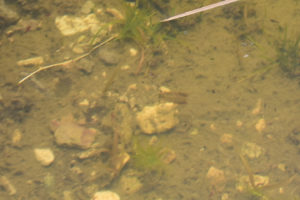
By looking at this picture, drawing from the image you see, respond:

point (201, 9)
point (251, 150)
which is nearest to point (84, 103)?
point (201, 9)

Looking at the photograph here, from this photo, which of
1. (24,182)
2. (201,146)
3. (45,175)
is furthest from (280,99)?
(24,182)

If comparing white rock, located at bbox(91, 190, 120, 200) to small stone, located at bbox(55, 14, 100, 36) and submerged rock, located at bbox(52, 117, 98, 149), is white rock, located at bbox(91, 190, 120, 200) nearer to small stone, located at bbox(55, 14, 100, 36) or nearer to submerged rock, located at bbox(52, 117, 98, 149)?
submerged rock, located at bbox(52, 117, 98, 149)

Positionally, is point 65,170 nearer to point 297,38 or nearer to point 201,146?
point 201,146

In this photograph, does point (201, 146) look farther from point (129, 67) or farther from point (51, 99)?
point (51, 99)

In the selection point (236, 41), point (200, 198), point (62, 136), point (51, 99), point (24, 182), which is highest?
point (236, 41)

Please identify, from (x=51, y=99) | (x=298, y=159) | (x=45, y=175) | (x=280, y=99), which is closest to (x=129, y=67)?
(x=51, y=99)

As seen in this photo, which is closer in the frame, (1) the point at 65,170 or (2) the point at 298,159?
(1) the point at 65,170

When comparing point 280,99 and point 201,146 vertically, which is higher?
point 280,99
